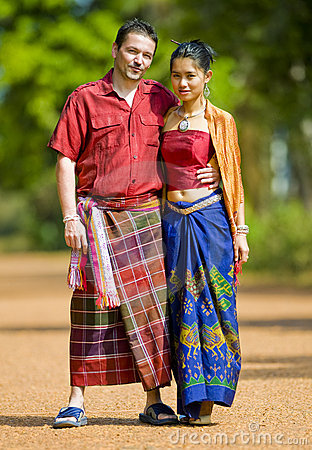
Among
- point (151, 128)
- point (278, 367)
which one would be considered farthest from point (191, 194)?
point (278, 367)

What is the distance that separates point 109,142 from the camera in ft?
16.8

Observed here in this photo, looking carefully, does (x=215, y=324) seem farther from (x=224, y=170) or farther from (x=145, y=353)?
(x=224, y=170)

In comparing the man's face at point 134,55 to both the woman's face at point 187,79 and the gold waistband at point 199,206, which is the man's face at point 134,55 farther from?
the gold waistband at point 199,206

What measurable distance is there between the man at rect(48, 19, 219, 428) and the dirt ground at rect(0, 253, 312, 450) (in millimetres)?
297

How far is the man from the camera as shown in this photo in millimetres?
5090

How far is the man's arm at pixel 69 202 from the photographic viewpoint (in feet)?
16.7

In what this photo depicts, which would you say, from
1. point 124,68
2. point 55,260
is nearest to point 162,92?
point 124,68

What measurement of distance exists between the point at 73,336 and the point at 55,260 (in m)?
24.4

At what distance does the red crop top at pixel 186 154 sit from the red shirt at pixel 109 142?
8 centimetres

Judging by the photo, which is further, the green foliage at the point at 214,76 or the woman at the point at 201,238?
the green foliage at the point at 214,76

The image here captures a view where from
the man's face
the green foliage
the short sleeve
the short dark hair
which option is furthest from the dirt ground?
the green foliage

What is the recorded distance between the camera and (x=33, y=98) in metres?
24.2

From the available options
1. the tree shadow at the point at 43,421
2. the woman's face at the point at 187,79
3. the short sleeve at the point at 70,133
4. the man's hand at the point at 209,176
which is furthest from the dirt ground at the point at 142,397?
the woman's face at the point at 187,79

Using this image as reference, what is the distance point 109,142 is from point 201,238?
75 centimetres
